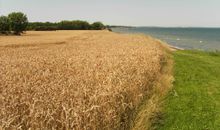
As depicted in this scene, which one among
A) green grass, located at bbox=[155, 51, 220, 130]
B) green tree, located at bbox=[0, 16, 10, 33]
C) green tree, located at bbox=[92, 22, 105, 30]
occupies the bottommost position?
green tree, located at bbox=[92, 22, 105, 30]

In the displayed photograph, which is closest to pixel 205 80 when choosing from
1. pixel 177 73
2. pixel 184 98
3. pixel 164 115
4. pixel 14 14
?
pixel 177 73

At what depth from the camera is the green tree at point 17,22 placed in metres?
94.0

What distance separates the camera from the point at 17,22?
95812mm


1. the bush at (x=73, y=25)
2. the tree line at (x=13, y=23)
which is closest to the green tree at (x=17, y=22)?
the tree line at (x=13, y=23)

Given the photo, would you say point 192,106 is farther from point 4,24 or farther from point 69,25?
point 69,25

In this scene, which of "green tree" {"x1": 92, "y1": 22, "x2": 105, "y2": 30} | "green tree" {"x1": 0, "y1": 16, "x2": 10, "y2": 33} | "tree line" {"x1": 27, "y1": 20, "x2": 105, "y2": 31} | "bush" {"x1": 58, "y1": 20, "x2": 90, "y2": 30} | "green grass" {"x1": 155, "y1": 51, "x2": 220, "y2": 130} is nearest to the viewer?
"green grass" {"x1": 155, "y1": 51, "x2": 220, "y2": 130}

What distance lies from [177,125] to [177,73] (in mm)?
10572

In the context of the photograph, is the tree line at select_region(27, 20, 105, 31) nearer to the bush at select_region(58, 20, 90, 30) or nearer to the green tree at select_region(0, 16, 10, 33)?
the bush at select_region(58, 20, 90, 30)

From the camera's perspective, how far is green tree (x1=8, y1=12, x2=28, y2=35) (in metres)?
94.0

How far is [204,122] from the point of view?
10945 millimetres

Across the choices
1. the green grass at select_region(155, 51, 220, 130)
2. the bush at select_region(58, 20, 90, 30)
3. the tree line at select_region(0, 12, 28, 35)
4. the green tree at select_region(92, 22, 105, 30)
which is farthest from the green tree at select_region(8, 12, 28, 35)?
the green grass at select_region(155, 51, 220, 130)

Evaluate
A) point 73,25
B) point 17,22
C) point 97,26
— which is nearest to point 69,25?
point 73,25

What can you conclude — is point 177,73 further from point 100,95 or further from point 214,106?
point 100,95

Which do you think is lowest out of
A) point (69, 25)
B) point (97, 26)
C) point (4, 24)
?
point (97, 26)
